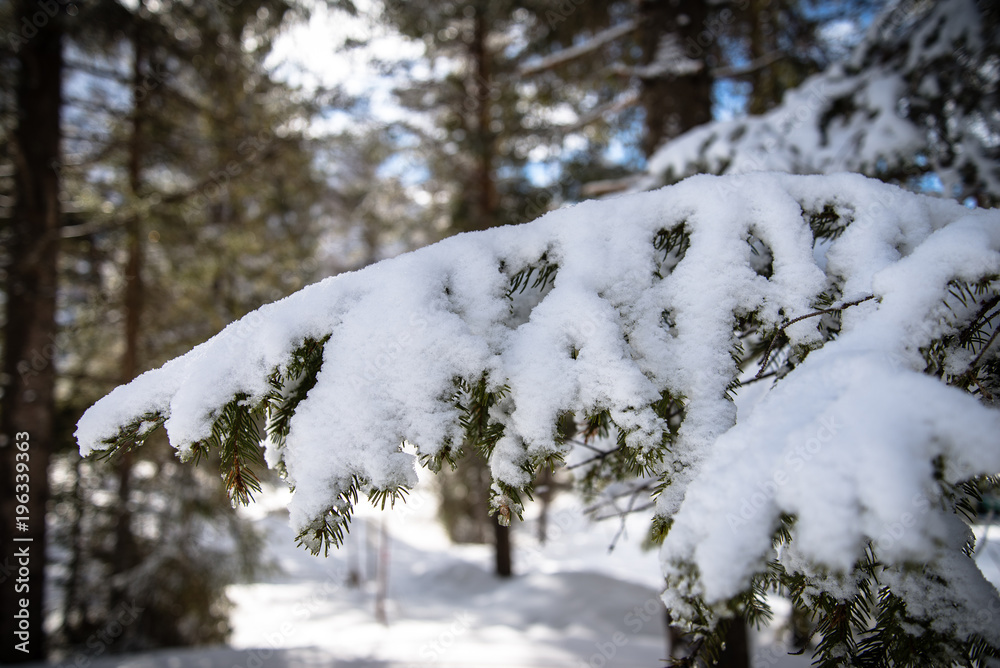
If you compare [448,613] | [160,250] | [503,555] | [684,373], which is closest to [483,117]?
[160,250]

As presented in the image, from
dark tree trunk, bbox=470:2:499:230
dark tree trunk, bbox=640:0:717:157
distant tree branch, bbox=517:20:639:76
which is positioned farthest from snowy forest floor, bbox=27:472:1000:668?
dark tree trunk, bbox=470:2:499:230

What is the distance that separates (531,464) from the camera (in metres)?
1.10

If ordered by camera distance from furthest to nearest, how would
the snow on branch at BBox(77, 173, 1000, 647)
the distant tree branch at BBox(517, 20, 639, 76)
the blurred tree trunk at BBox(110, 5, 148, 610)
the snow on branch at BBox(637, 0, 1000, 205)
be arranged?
the blurred tree trunk at BBox(110, 5, 148, 610), the distant tree branch at BBox(517, 20, 639, 76), the snow on branch at BBox(637, 0, 1000, 205), the snow on branch at BBox(77, 173, 1000, 647)

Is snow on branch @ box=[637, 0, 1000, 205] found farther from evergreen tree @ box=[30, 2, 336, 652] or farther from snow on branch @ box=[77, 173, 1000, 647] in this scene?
evergreen tree @ box=[30, 2, 336, 652]

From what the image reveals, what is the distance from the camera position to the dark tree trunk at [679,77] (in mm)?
4004

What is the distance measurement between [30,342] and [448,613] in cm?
747

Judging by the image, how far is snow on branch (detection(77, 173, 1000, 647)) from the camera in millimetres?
762

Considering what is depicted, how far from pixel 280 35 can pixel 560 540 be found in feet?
52.6

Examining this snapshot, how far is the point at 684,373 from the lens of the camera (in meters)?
1.15

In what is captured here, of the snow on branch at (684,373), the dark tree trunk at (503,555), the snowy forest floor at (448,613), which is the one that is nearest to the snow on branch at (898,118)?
the snow on branch at (684,373)

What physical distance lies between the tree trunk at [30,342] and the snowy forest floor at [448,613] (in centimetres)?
84

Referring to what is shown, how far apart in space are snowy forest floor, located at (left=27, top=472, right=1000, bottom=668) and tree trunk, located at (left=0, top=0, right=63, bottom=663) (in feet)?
2.76

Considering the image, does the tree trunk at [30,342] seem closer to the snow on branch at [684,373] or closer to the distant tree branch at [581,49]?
the distant tree branch at [581,49]

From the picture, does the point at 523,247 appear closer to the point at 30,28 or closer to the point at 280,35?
the point at 280,35
